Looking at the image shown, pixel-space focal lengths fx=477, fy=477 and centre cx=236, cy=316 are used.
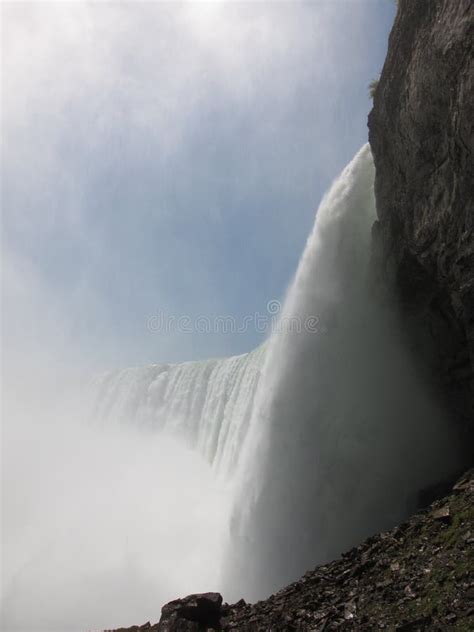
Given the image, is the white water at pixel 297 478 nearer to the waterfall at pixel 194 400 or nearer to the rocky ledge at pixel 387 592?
the waterfall at pixel 194 400

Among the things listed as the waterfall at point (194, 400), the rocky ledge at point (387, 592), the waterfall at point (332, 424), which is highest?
the waterfall at point (194, 400)

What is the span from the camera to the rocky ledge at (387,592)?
7363 millimetres

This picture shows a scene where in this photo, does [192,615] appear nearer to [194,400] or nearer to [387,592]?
[387,592]

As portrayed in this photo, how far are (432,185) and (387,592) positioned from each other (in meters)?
10.9

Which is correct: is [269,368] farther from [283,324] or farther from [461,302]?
[461,302]

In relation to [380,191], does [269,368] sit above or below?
below

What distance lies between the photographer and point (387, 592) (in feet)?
27.7

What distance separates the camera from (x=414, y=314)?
17.9 metres

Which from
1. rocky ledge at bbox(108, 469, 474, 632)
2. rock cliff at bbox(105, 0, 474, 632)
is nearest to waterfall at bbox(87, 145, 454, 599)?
rock cliff at bbox(105, 0, 474, 632)

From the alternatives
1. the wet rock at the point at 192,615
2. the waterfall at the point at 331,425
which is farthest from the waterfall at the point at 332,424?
the wet rock at the point at 192,615

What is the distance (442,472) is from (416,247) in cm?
766

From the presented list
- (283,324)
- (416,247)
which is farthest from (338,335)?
(416,247)

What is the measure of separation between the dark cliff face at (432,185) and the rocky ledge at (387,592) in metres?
5.38

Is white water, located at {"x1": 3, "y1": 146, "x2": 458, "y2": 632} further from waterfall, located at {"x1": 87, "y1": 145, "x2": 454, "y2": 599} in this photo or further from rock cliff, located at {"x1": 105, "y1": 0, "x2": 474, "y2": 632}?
rock cliff, located at {"x1": 105, "y1": 0, "x2": 474, "y2": 632}
